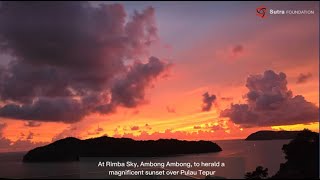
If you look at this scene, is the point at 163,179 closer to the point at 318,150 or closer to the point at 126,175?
the point at 126,175

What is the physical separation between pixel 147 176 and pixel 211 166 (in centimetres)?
9250

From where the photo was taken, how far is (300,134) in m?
84.1

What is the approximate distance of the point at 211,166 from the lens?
151000mm

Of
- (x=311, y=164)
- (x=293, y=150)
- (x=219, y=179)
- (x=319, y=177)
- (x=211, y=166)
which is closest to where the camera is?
(x=219, y=179)

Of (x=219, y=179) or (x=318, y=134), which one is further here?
(x=318, y=134)

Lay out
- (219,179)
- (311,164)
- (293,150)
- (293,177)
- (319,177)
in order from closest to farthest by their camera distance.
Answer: (219,179) → (293,177) → (319,177) → (311,164) → (293,150)

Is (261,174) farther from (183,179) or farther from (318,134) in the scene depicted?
(183,179)

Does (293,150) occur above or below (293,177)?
above

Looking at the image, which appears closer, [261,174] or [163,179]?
[163,179]

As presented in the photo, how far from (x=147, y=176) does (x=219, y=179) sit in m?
13.7

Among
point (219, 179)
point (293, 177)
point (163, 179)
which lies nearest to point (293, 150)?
point (293, 177)

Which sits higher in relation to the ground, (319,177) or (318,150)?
(318,150)

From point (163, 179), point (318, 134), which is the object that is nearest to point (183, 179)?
point (163, 179)

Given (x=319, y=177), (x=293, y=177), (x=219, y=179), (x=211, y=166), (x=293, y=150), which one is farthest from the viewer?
(x=211, y=166)
